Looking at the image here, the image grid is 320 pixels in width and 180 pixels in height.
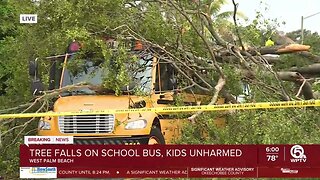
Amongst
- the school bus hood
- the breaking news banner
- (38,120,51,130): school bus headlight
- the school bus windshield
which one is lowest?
the breaking news banner

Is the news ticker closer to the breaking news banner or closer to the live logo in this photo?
the breaking news banner

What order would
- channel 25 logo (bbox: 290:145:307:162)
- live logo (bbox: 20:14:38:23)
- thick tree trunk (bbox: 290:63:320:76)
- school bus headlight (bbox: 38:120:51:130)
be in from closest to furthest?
channel 25 logo (bbox: 290:145:307:162), live logo (bbox: 20:14:38:23), school bus headlight (bbox: 38:120:51:130), thick tree trunk (bbox: 290:63:320:76)

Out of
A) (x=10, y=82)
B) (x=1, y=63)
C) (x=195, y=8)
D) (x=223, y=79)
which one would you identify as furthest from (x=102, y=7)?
(x=1, y=63)

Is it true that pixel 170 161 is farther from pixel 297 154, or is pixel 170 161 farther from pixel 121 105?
pixel 121 105

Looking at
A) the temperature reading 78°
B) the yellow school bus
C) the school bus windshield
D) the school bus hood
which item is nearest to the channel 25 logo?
the temperature reading 78°

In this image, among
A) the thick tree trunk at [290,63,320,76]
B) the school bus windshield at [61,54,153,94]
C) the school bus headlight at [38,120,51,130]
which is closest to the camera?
the school bus windshield at [61,54,153,94]

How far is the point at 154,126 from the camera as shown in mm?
9523

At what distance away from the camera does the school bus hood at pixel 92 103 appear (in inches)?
369

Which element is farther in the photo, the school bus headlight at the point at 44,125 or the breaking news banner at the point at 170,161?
the school bus headlight at the point at 44,125

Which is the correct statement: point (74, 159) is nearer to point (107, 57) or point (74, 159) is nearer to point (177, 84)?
point (107, 57)

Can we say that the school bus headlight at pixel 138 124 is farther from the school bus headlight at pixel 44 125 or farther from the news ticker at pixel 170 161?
the news ticker at pixel 170 161

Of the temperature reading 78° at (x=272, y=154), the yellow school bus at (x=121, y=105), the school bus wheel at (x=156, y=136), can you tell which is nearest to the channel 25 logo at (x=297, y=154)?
the temperature reading 78° at (x=272, y=154)

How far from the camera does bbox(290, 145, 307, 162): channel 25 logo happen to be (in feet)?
22.2

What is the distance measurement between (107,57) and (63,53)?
1.15 metres
